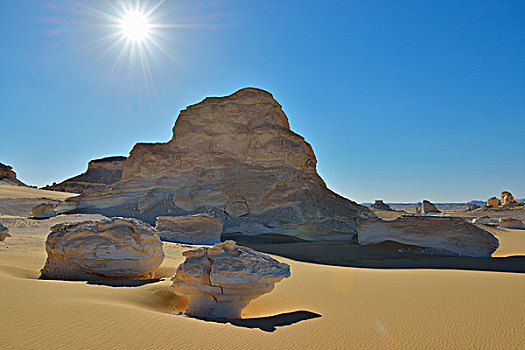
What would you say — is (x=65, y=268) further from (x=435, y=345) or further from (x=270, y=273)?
(x=435, y=345)

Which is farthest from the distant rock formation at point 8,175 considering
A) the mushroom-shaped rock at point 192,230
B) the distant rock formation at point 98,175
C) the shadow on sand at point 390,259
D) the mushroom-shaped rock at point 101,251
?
the shadow on sand at point 390,259

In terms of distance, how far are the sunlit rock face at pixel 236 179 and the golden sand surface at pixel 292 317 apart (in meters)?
12.6

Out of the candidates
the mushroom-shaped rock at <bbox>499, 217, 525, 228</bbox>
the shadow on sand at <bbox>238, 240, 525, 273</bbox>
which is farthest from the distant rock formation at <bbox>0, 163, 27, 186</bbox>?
the mushroom-shaped rock at <bbox>499, 217, 525, 228</bbox>

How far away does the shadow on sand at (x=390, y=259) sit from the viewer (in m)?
10.1

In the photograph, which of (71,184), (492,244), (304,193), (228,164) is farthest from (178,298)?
(71,184)

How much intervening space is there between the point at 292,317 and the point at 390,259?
8.19 m

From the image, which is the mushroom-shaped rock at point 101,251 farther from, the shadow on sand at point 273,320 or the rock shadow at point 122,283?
the shadow on sand at point 273,320

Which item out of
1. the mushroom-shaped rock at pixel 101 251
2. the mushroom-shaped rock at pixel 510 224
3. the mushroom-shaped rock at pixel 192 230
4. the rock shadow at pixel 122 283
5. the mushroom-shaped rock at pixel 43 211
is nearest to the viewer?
the rock shadow at pixel 122 283

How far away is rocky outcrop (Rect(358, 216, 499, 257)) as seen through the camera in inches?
472

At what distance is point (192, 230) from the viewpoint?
51.8 ft

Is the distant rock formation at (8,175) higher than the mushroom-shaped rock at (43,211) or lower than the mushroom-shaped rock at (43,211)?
higher

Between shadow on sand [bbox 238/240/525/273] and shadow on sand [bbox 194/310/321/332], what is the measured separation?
6.26m

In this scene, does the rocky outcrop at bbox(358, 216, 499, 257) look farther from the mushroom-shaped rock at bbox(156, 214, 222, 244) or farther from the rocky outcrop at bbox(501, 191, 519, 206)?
the rocky outcrop at bbox(501, 191, 519, 206)

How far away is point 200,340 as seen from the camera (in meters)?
3.69
